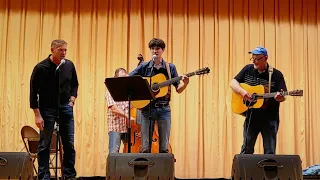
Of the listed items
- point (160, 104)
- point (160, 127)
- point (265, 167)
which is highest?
point (160, 104)

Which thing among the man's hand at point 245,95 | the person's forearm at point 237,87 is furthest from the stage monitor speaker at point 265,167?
the person's forearm at point 237,87

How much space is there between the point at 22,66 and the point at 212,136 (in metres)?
3.58

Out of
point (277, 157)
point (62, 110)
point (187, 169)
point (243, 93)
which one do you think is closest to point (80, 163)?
point (187, 169)

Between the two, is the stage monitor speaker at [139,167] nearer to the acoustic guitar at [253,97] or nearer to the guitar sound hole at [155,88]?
the guitar sound hole at [155,88]

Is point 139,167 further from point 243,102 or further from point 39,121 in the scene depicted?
point 243,102

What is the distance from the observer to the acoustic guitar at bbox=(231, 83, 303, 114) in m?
5.68

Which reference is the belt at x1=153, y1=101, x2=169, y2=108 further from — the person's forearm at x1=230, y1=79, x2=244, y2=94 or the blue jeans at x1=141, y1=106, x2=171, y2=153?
the person's forearm at x1=230, y1=79, x2=244, y2=94

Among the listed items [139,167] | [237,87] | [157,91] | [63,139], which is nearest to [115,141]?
[63,139]

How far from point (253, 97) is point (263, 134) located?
0.46 metres

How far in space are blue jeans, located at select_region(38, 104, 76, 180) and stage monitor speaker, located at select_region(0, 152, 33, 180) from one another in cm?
82

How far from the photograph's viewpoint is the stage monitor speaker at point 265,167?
4.57 m

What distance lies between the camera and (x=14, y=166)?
15.1 feet

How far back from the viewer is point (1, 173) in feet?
15.1

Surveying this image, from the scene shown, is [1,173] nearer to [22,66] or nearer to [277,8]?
[22,66]
